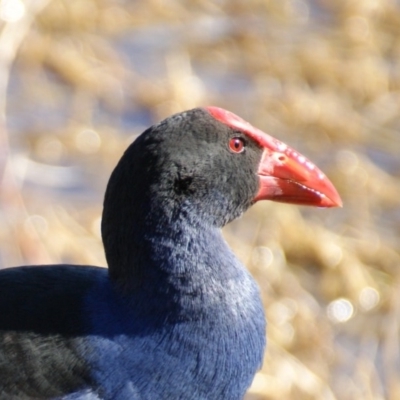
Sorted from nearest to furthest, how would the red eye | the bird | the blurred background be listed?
the bird, the red eye, the blurred background

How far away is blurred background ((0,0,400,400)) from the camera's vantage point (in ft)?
17.4

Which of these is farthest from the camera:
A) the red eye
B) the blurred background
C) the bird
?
the blurred background

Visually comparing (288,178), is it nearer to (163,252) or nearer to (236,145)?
(236,145)

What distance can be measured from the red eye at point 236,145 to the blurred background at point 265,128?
5.48 ft

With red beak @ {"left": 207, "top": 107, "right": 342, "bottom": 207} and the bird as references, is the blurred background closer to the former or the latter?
red beak @ {"left": 207, "top": 107, "right": 342, "bottom": 207}

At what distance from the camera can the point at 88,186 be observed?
19.8 feet

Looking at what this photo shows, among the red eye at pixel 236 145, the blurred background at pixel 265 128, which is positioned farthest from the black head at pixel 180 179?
the blurred background at pixel 265 128

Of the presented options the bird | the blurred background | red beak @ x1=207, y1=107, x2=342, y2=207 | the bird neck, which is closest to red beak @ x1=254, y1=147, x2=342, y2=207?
red beak @ x1=207, y1=107, x2=342, y2=207

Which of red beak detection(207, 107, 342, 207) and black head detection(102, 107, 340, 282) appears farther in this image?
red beak detection(207, 107, 342, 207)

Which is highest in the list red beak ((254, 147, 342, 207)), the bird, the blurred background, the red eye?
the blurred background

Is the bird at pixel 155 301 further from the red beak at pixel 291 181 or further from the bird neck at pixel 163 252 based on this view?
the red beak at pixel 291 181

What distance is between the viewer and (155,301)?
3.26m

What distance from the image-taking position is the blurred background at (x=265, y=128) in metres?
5.30

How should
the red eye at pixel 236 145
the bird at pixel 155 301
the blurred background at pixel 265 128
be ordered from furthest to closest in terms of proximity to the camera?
the blurred background at pixel 265 128 → the red eye at pixel 236 145 → the bird at pixel 155 301
